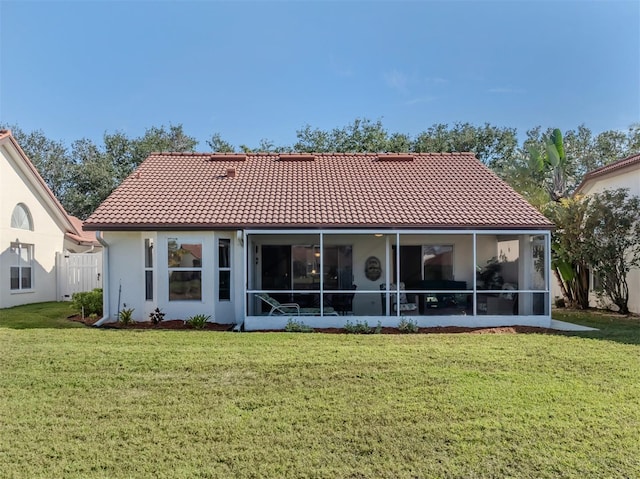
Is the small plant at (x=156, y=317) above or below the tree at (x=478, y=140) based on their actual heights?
below

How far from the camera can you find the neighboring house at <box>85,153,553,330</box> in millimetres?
11383

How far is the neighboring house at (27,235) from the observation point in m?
14.6

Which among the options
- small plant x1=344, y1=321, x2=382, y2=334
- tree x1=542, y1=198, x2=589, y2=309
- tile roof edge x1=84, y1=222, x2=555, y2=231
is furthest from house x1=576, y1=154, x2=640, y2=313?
small plant x1=344, y1=321, x2=382, y2=334

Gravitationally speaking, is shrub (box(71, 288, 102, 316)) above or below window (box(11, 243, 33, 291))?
below

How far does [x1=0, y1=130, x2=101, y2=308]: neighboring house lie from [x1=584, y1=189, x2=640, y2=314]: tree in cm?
1848

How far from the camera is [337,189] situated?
13617 mm

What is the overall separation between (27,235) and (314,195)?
1097 centimetres

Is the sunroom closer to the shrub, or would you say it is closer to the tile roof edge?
the tile roof edge

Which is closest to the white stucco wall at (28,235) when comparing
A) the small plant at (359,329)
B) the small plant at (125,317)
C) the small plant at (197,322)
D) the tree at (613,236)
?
the small plant at (125,317)

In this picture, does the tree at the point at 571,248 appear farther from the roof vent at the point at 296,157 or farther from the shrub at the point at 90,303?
the shrub at the point at 90,303

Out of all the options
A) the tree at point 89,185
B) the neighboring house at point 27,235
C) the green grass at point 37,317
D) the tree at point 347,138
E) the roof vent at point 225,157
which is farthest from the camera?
the tree at point 89,185

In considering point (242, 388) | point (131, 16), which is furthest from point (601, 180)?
point (131, 16)

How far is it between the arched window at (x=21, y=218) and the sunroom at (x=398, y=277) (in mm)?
8970

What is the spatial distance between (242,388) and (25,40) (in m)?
16.3
